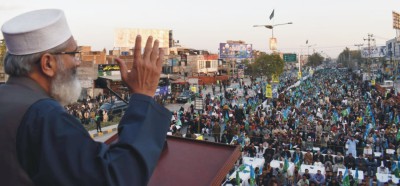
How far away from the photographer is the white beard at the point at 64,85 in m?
1.43

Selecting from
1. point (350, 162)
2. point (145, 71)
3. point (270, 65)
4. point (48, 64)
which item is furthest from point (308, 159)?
point (270, 65)

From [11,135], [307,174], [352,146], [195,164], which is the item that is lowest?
[307,174]

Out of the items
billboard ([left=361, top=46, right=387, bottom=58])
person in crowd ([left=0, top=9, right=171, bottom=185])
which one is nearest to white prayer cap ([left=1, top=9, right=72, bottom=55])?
person in crowd ([left=0, top=9, right=171, bottom=185])

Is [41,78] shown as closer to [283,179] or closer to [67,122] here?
[67,122]

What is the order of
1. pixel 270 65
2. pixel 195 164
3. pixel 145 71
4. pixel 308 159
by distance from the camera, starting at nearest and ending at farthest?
pixel 145 71 → pixel 195 164 → pixel 308 159 → pixel 270 65

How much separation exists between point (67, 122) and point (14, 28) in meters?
0.49

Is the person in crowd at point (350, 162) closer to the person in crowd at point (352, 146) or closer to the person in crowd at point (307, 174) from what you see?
the person in crowd at point (352, 146)

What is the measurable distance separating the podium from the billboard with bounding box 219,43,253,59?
5181 centimetres

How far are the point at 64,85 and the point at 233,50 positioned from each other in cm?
5432

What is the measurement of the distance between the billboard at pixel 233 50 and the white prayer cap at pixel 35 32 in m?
52.2

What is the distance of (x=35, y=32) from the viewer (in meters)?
1.35

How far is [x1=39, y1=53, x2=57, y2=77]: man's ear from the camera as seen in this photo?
138 centimetres

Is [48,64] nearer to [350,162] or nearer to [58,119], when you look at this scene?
[58,119]

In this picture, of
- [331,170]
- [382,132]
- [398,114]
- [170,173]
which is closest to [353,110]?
[398,114]
